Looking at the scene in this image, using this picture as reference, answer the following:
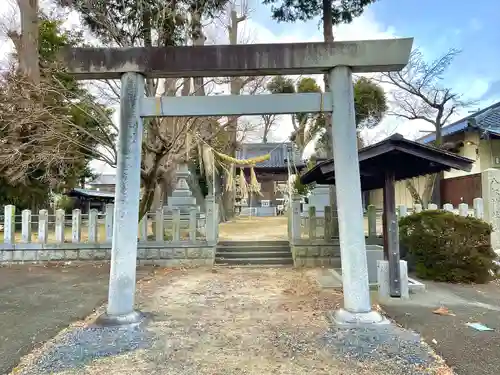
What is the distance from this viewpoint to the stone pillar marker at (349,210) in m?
4.77

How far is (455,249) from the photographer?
296 inches

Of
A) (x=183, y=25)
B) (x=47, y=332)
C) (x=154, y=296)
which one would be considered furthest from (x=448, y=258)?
(x=183, y=25)

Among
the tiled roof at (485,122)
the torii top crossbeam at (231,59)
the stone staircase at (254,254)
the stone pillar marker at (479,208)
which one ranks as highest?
the tiled roof at (485,122)

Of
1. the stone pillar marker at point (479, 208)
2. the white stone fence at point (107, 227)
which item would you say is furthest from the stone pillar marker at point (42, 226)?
the stone pillar marker at point (479, 208)

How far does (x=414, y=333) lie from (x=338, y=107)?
115 inches

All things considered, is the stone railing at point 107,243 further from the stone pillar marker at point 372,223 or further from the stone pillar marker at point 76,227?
the stone pillar marker at point 372,223

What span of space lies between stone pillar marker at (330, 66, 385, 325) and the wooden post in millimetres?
1739

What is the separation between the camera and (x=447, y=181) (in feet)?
61.3

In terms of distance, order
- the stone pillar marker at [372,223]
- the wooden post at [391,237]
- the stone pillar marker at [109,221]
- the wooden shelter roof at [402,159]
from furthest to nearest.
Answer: the stone pillar marker at [109,221]
the stone pillar marker at [372,223]
the wooden post at [391,237]
the wooden shelter roof at [402,159]

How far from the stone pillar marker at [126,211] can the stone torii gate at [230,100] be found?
0.01 metres

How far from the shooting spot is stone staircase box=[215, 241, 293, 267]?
10323 mm

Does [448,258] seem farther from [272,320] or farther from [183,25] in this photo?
[183,25]

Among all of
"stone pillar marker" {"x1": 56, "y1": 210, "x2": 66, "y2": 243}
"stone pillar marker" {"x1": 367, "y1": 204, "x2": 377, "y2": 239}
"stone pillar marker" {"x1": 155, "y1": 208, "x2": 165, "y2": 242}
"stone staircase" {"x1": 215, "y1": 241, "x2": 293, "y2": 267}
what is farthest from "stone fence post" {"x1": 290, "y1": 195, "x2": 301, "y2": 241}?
"stone pillar marker" {"x1": 56, "y1": 210, "x2": 66, "y2": 243}

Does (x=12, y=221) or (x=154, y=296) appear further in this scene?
(x=12, y=221)
